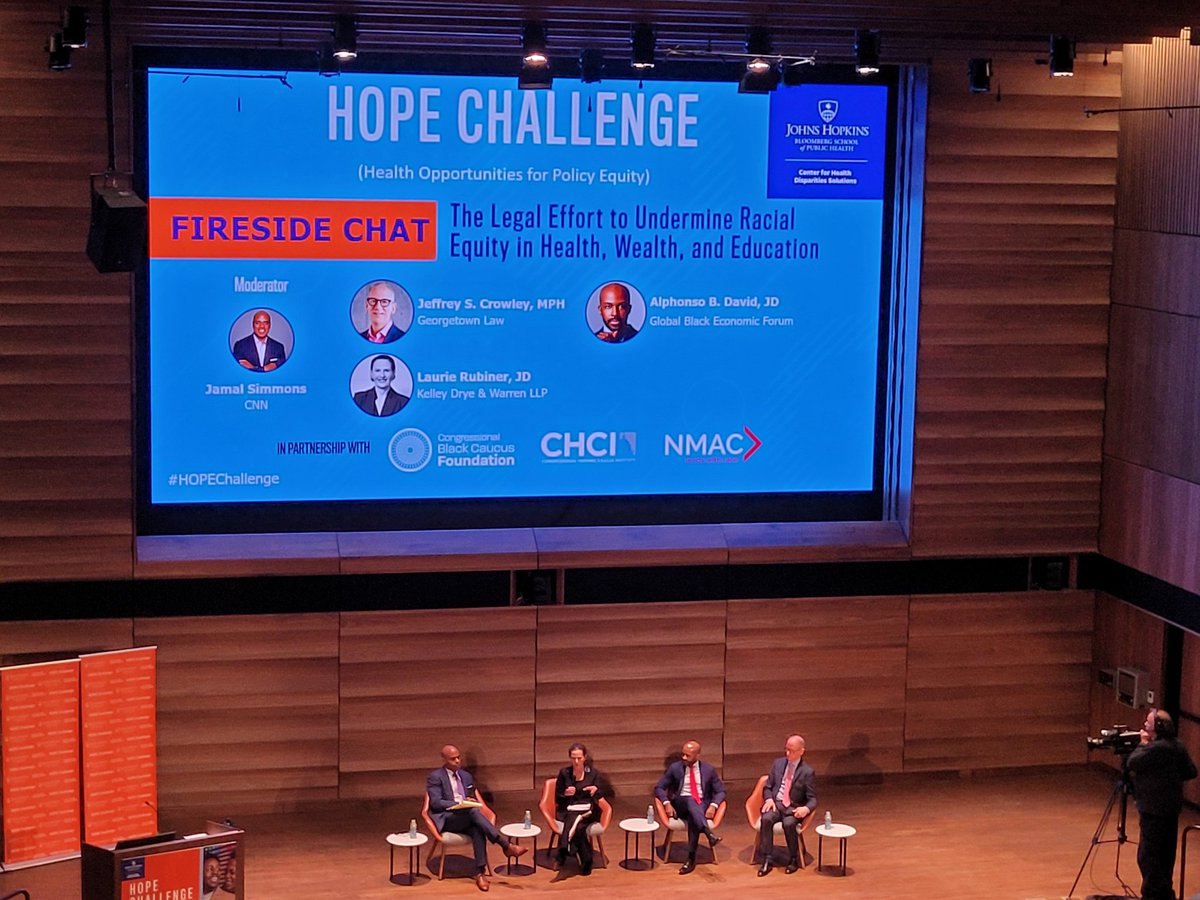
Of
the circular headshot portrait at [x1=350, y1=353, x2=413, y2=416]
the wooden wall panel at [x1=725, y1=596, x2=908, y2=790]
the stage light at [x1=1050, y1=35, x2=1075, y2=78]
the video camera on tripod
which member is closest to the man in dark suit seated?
the circular headshot portrait at [x1=350, y1=353, x2=413, y2=416]

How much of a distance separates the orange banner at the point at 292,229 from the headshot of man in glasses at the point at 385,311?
21 centimetres

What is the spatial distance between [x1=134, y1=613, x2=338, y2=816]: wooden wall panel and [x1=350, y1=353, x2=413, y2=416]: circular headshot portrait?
137 cm

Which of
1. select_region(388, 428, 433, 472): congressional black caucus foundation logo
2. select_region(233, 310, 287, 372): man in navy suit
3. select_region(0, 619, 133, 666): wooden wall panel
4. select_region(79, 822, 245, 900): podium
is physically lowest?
select_region(79, 822, 245, 900): podium

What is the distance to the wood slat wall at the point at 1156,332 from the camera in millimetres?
10680

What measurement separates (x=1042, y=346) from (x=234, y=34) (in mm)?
5584

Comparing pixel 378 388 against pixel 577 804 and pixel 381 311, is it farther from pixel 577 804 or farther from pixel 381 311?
pixel 577 804

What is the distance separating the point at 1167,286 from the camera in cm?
1092

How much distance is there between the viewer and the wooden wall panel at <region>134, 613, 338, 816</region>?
10.7 meters

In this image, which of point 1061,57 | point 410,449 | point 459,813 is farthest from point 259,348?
point 1061,57

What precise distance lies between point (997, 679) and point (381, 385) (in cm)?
464

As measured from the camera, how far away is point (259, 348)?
422 inches

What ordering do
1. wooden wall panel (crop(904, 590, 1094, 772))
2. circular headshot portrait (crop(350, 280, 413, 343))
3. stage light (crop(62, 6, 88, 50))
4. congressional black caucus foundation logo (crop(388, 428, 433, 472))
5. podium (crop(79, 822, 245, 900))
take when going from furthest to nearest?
wooden wall panel (crop(904, 590, 1094, 772)) < congressional black caucus foundation logo (crop(388, 428, 433, 472)) < circular headshot portrait (crop(350, 280, 413, 343)) < stage light (crop(62, 6, 88, 50)) < podium (crop(79, 822, 245, 900))

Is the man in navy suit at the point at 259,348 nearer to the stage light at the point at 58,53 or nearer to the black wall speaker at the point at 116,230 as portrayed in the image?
the stage light at the point at 58,53

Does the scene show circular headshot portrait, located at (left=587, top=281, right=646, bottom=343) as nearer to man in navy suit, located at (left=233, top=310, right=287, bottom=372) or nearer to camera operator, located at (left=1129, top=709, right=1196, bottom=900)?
man in navy suit, located at (left=233, top=310, right=287, bottom=372)
